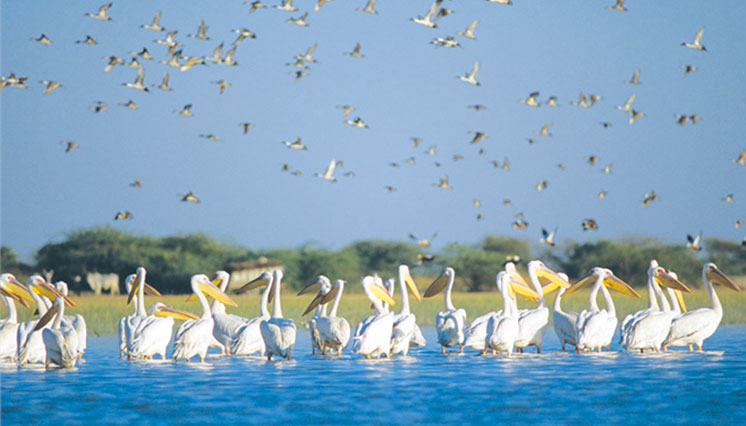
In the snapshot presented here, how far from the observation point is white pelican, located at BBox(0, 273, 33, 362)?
1146 cm

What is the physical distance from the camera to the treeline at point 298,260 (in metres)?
37.4

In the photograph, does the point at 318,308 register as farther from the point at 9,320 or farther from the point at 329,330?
the point at 9,320

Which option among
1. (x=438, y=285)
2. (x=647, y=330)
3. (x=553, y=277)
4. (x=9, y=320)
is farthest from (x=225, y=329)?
(x=647, y=330)

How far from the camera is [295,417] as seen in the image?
801cm

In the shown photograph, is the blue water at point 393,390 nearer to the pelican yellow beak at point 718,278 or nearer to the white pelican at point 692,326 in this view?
the white pelican at point 692,326

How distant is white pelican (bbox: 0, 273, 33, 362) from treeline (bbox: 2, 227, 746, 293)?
24085 mm

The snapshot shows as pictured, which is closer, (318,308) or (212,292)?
(212,292)

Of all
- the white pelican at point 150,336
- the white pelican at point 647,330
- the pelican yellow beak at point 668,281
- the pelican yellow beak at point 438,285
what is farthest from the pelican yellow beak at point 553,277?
the white pelican at point 150,336

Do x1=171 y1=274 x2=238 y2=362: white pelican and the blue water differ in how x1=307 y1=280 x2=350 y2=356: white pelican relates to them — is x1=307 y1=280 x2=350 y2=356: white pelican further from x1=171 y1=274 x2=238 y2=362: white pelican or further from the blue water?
x1=171 y1=274 x2=238 y2=362: white pelican

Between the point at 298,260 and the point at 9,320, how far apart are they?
29.5 m

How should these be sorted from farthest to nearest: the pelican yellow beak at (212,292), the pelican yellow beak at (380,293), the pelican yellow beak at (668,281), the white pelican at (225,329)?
the pelican yellow beak at (668,281) < the pelican yellow beak at (212,292) < the pelican yellow beak at (380,293) < the white pelican at (225,329)

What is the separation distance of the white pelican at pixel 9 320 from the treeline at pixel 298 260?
24.1 meters

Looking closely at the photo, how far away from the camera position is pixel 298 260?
41.4 m

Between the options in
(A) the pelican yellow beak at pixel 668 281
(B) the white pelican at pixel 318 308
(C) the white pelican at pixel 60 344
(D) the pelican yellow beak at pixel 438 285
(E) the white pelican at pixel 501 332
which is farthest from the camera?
(D) the pelican yellow beak at pixel 438 285
